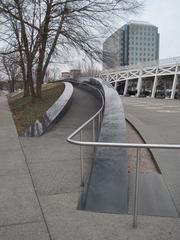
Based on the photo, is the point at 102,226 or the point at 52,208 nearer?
the point at 102,226

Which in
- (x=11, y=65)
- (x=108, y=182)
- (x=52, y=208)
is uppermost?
(x=11, y=65)

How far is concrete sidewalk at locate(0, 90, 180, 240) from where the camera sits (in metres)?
3.79

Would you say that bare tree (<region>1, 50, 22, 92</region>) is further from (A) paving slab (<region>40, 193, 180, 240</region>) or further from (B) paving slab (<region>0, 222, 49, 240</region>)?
(B) paving slab (<region>0, 222, 49, 240</region>)

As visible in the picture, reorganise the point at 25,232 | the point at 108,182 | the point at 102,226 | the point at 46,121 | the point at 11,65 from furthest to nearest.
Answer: the point at 11,65 → the point at 46,121 → the point at 108,182 → the point at 102,226 → the point at 25,232

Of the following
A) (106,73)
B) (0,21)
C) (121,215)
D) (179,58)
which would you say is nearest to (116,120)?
(121,215)

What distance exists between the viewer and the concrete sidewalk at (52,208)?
3.79 meters

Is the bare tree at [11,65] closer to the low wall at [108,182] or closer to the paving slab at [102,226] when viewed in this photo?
the low wall at [108,182]

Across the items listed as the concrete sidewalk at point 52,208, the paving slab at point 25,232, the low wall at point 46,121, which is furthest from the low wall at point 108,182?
the low wall at point 46,121

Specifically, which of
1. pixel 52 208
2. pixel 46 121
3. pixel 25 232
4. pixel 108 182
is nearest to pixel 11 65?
pixel 46 121

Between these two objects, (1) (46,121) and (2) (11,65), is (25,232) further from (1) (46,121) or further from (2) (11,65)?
(2) (11,65)

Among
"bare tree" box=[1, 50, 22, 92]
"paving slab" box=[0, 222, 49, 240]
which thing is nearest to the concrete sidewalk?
"paving slab" box=[0, 222, 49, 240]

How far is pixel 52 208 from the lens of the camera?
454 cm

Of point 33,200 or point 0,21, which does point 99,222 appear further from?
point 0,21

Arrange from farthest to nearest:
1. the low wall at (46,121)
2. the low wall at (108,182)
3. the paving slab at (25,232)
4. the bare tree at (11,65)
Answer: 1. the bare tree at (11,65)
2. the low wall at (46,121)
3. the low wall at (108,182)
4. the paving slab at (25,232)
